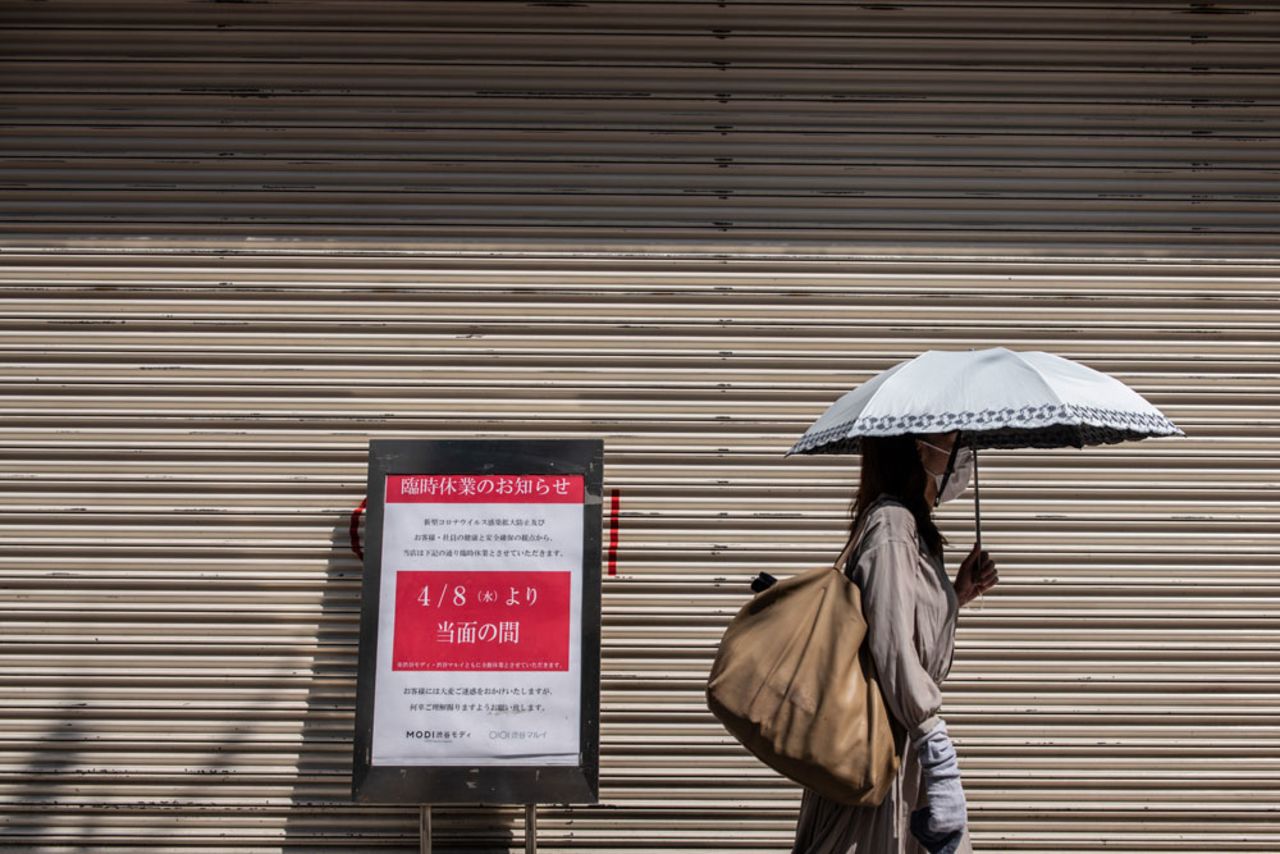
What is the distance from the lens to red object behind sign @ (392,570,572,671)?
4.34 metres

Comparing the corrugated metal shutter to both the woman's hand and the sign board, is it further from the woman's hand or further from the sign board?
the woman's hand

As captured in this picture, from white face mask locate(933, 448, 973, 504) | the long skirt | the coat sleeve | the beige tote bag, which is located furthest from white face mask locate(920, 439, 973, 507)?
the long skirt

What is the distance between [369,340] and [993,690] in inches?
118

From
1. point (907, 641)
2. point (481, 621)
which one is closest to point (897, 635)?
point (907, 641)

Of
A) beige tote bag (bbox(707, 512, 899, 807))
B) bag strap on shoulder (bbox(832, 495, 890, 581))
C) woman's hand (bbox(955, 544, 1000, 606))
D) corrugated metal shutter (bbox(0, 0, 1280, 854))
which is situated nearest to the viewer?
beige tote bag (bbox(707, 512, 899, 807))

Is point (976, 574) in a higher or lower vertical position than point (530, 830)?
higher

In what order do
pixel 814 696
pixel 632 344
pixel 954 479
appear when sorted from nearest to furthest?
pixel 814 696
pixel 954 479
pixel 632 344

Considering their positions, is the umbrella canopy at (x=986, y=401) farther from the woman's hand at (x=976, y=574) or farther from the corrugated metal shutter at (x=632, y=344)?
the corrugated metal shutter at (x=632, y=344)

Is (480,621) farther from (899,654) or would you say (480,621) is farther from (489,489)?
(899,654)

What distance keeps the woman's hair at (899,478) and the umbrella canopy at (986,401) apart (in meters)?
0.12

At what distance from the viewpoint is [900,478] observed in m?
3.13

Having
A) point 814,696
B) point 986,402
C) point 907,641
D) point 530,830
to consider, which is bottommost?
point 530,830

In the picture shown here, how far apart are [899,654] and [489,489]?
2002 millimetres

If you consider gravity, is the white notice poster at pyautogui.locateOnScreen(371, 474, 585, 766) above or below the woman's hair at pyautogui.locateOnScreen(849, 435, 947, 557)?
below
